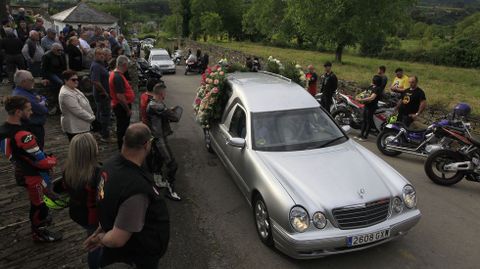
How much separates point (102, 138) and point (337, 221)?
556 cm

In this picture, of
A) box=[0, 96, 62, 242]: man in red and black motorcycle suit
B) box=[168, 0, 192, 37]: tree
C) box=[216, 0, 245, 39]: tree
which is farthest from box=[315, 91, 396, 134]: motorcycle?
box=[216, 0, 245, 39]: tree

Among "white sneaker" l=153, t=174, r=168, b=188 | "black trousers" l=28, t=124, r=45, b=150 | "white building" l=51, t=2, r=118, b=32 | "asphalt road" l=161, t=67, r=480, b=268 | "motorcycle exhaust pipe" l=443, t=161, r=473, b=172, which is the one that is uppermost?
"white building" l=51, t=2, r=118, b=32

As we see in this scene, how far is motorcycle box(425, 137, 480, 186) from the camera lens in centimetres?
650

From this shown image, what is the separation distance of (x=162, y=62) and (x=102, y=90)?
673 inches

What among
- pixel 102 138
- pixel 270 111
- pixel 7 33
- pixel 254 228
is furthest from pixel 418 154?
pixel 7 33

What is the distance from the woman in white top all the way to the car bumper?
135 inches

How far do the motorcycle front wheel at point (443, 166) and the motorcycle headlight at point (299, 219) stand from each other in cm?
385

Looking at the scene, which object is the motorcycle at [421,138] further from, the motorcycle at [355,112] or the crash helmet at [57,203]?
the crash helmet at [57,203]

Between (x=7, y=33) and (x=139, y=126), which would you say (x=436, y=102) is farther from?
(x=7, y=33)

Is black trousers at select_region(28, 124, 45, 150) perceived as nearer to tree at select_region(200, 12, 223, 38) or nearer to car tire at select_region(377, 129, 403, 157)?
car tire at select_region(377, 129, 403, 157)

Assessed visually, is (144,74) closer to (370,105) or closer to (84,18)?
(370,105)

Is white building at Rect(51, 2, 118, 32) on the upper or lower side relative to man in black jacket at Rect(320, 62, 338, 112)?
upper

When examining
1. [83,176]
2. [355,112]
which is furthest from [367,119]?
[83,176]

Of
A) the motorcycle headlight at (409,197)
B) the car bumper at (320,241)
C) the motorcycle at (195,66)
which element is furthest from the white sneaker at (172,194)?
the motorcycle at (195,66)
